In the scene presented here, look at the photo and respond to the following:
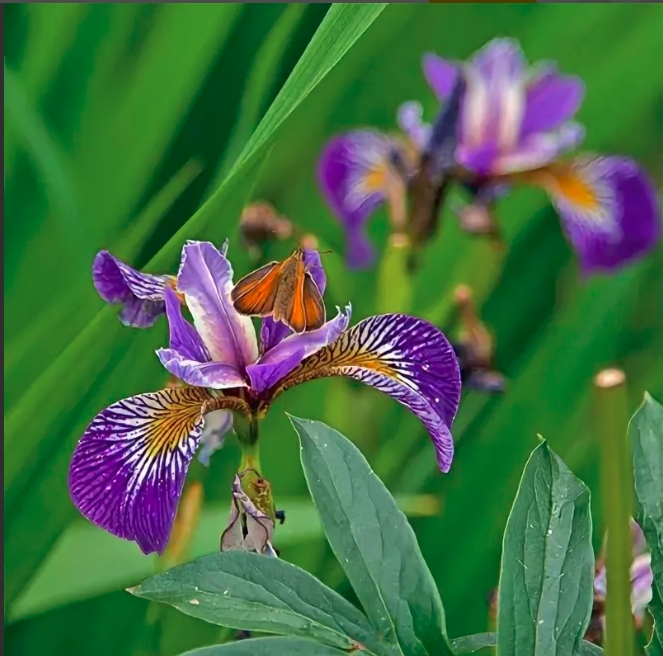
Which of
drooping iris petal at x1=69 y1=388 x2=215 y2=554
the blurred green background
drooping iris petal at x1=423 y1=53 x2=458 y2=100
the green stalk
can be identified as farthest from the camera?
drooping iris petal at x1=423 y1=53 x2=458 y2=100

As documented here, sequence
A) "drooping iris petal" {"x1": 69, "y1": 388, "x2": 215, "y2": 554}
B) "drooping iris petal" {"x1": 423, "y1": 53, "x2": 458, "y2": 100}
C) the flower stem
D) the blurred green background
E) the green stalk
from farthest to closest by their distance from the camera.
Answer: "drooping iris petal" {"x1": 423, "y1": 53, "x2": 458, "y2": 100}
the green stalk
the blurred green background
"drooping iris petal" {"x1": 69, "y1": 388, "x2": 215, "y2": 554}
the flower stem

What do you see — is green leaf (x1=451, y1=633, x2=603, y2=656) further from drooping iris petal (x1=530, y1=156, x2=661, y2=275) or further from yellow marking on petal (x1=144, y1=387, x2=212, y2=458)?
drooping iris petal (x1=530, y1=156, x2=661, y2=275)

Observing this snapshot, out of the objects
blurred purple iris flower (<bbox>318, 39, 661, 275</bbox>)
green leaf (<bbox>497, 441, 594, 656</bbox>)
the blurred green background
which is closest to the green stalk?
the blurred green background

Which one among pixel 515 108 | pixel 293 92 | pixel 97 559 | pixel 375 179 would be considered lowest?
pixel 97 559

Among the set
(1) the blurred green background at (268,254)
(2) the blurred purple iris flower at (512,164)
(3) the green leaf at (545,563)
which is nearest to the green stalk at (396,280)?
(1) the blurred green background at (268,254)

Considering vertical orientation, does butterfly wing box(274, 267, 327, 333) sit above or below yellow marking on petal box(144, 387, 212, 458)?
above

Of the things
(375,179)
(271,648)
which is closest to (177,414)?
(271,648)

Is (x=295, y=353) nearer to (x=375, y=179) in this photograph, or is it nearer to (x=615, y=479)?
(x=615, y=479)
